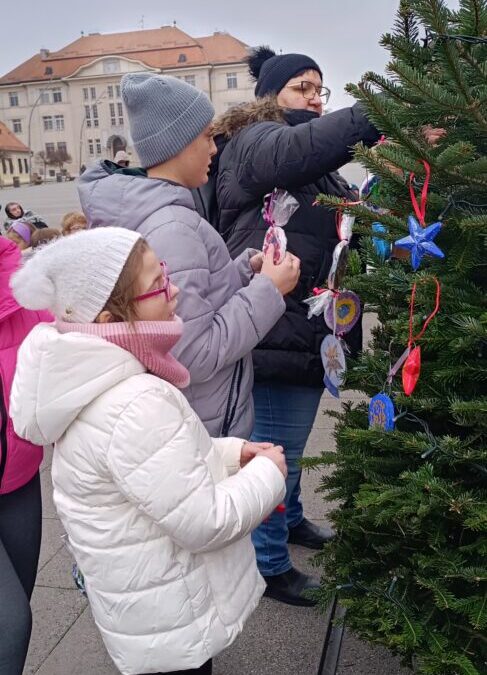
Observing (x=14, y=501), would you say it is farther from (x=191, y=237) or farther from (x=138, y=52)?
(x=138, y=52)

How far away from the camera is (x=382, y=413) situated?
5.37 ft

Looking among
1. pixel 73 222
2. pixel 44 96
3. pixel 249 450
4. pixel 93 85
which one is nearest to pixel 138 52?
pixel 93 85

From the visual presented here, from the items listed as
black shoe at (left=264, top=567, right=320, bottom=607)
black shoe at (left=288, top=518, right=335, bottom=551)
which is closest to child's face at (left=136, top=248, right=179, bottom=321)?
black shoe at (left=264, top=567, right=320, bottom=607)

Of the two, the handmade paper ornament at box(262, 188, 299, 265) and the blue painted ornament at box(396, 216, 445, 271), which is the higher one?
the blue painted ornament at box(396, 216, 445, 271)

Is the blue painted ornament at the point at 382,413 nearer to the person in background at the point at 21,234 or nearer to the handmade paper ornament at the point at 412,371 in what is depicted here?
the handmade paper ornament at the point at 412,371

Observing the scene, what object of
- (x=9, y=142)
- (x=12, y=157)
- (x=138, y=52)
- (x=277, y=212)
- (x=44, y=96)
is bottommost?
(x=12, y=157)

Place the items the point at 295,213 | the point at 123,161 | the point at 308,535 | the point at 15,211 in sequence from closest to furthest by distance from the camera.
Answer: the point at 295,213, the point at 123,161, the point at 308,535, the point at 15,211

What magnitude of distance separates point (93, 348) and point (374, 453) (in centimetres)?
78

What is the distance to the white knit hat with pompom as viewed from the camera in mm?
1534

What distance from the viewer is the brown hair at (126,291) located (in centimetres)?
157

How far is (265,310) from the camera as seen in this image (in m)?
1.97

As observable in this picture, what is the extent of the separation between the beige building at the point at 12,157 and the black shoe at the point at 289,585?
79.9 metres

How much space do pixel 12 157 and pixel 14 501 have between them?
285 ft

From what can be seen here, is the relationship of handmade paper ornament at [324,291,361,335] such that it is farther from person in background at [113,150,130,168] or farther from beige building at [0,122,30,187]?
beige building at [0,122,30,187]
